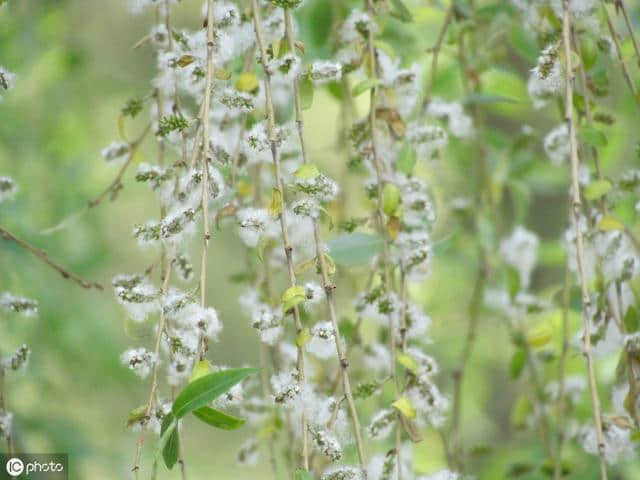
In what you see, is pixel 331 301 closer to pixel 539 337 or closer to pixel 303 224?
pixel 303 224

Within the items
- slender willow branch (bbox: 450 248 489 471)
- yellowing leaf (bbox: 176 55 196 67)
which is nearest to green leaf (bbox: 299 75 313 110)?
yellowing leaf (bbox: 176 55 196 67)

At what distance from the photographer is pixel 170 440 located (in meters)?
0.65

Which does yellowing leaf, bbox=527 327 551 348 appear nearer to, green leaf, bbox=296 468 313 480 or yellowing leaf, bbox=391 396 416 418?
yellowing leaf, bbox=391 396 416 418

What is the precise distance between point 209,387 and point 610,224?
440 millimetres

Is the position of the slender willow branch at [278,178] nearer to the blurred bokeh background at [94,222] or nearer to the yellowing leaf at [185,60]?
the yellowing leaf at [185,60]

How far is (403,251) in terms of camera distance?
2.95 ft

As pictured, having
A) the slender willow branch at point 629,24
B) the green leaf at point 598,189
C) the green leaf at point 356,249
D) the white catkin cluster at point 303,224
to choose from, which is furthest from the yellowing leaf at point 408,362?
the slender willow branch at point 629,24

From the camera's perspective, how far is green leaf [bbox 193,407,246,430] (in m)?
0.63

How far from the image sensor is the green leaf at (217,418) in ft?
2.08

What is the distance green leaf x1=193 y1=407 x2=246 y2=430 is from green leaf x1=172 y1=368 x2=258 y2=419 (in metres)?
0.03

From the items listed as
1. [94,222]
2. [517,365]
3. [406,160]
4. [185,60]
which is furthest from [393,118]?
[94,222]

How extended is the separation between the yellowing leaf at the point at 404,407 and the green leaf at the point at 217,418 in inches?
6.7

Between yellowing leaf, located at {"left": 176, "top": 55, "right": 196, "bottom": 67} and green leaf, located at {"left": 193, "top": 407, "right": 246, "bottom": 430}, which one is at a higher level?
yellowing leaf, located at {"left": 176, "top": 55, "right": 196, "bottom": 67}

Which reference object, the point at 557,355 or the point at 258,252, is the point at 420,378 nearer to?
the point at 258,252
